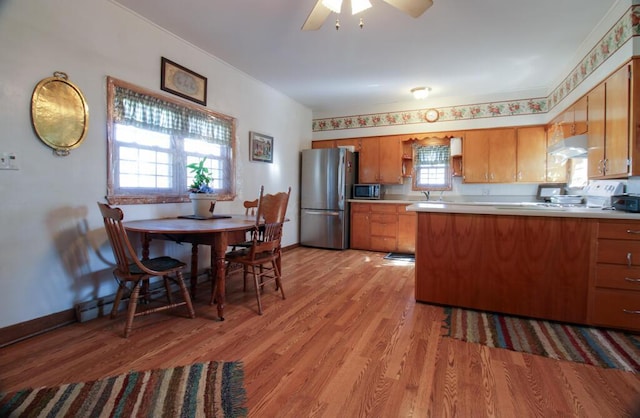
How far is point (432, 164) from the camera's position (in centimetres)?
522

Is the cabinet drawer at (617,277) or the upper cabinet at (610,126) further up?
the upper cabinet at (610,126)

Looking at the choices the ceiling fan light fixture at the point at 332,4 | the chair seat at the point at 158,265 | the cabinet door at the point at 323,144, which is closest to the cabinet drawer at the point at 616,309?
the ceiling fan light fixture at the point at 332,4

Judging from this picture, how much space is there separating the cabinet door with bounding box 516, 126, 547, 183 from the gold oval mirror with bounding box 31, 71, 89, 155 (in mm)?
5316

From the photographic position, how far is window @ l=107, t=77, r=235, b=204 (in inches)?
100

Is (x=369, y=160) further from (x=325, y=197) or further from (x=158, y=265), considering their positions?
(x=158, y=265)

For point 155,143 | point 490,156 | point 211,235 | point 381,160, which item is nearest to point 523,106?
point 490,156

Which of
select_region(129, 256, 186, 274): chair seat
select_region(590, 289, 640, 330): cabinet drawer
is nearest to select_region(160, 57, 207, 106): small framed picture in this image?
select_region(129, 256, 186, 274): chair seat

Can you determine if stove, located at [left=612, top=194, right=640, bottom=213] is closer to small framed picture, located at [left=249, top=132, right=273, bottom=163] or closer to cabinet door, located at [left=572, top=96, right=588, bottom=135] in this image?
cabinet door, located at [left=572, top=96, right=588, bottom=135]

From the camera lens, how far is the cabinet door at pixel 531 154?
4.40m

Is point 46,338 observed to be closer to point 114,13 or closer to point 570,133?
point 114,13

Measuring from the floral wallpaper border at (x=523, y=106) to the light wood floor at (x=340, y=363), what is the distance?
2.58 meters

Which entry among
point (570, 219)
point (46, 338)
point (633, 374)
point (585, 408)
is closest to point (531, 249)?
point (570, 219)

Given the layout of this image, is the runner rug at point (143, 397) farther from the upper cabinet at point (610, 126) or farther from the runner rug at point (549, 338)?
the upper cabinet at point (610, 126)

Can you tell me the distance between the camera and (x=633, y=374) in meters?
1.68
